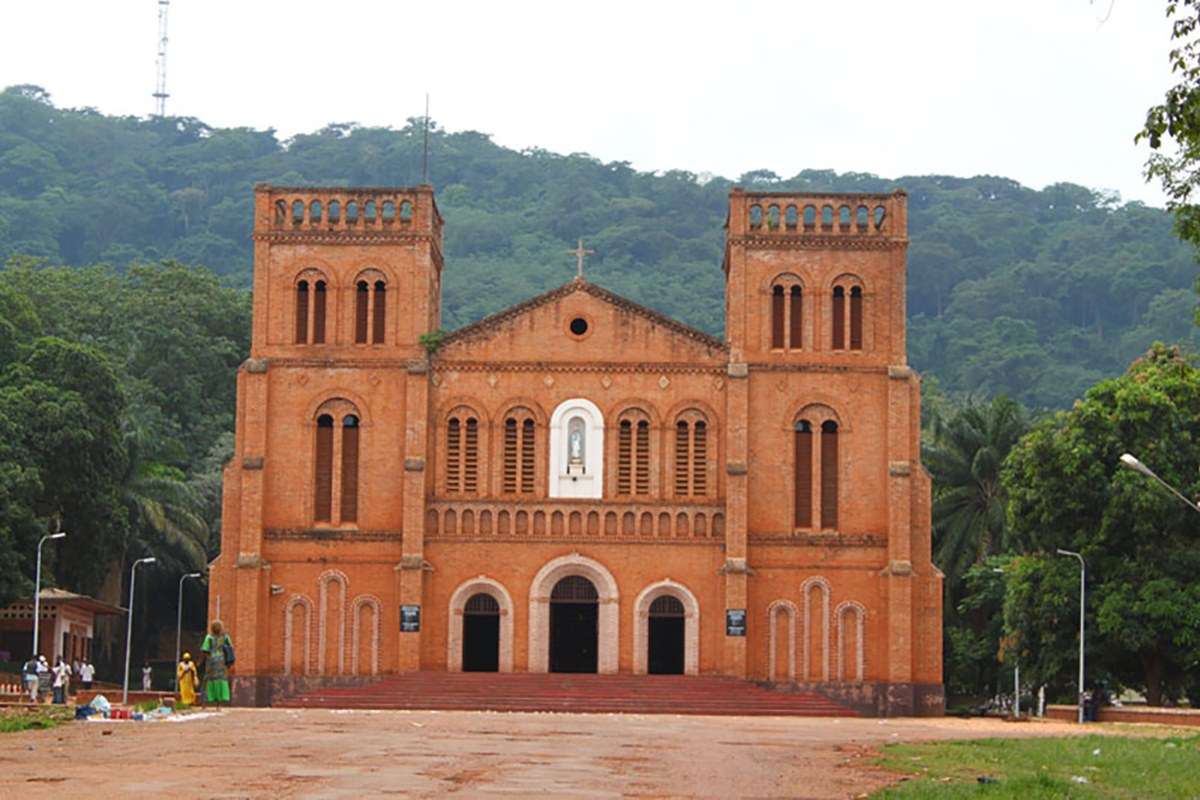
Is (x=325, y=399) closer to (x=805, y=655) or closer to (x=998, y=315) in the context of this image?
(x=805, y=655)

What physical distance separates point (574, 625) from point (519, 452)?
14.7 feet

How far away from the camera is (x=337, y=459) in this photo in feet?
162

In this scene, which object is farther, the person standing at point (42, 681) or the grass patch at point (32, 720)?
the person standing at point (42, 681)

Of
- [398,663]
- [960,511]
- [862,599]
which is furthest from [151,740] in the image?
[960,511]

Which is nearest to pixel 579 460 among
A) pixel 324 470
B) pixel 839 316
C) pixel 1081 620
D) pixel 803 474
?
pixel 803 474

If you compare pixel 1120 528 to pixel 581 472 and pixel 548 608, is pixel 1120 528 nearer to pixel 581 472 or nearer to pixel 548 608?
pixel 581 472

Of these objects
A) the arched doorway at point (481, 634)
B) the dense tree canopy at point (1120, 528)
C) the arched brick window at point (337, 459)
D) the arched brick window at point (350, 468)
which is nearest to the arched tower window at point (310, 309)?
the arched brick window at point (337, 459)

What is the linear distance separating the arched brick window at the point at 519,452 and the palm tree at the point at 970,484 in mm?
15675

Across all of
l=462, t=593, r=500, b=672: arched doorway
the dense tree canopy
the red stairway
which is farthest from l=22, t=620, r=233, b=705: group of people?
the dense tree canopy

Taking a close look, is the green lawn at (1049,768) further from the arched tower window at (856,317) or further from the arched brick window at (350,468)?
the arched brick window at (350,468)

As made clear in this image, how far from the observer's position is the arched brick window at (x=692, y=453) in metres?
49.5

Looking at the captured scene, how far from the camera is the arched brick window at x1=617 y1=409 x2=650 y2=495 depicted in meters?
49.5

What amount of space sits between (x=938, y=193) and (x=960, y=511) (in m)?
85.3

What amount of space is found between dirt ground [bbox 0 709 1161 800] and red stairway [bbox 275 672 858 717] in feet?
40.6
